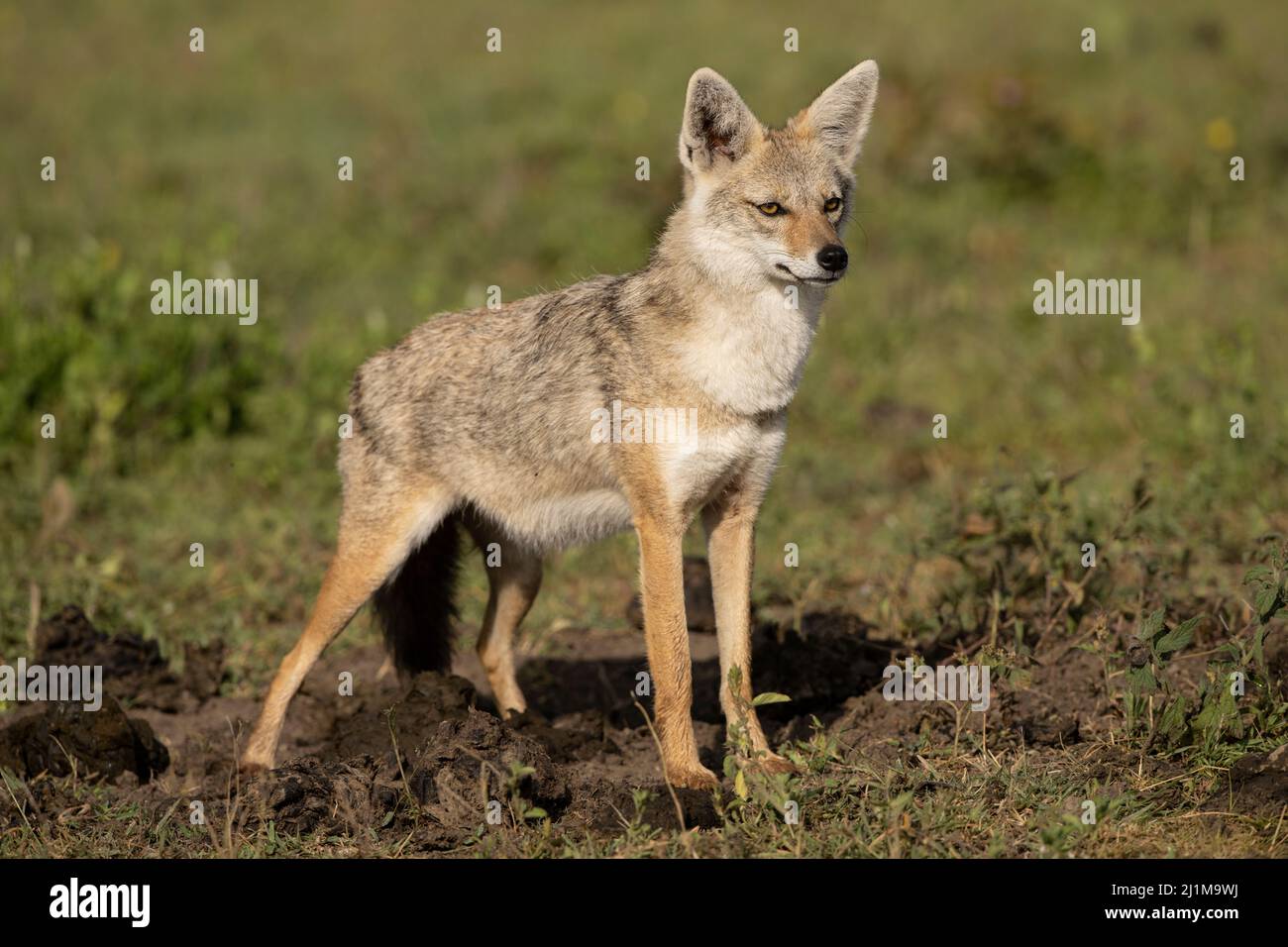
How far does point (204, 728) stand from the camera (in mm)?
6320

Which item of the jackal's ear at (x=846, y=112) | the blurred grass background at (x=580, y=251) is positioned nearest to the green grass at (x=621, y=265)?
the blurred grass background at (x=580, y=251)

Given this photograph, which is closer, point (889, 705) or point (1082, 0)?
point (889, 705)

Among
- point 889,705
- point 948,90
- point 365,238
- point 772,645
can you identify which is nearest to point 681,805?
point 889,705

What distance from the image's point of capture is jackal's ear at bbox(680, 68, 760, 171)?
5359 millimetres

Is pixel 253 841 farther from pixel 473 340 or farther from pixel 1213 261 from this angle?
pixel 1213 261

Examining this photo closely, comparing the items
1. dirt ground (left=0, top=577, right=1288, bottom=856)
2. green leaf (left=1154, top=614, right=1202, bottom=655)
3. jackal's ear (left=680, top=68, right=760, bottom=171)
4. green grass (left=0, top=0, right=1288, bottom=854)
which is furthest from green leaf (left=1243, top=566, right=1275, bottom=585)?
jackal's ear (left=680, top=68, right=760, bottom=171)

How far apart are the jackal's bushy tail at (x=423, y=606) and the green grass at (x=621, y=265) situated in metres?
0.91

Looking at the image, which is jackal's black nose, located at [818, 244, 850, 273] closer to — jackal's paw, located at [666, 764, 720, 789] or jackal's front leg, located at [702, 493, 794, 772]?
jackal's front leg, located at [702, 493, 794, 772]

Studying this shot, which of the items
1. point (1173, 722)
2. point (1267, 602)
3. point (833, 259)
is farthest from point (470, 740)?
point (1267, 602)

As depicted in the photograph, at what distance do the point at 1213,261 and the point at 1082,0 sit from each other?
210 inches

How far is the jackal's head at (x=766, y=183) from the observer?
204 inches

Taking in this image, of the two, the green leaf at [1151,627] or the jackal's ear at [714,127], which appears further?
the jackal's ear at [714,127]

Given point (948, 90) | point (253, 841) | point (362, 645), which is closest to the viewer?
point (253, 841)

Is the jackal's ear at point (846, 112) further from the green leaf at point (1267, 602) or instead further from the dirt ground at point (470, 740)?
the green leaf at point (1267, 602)
